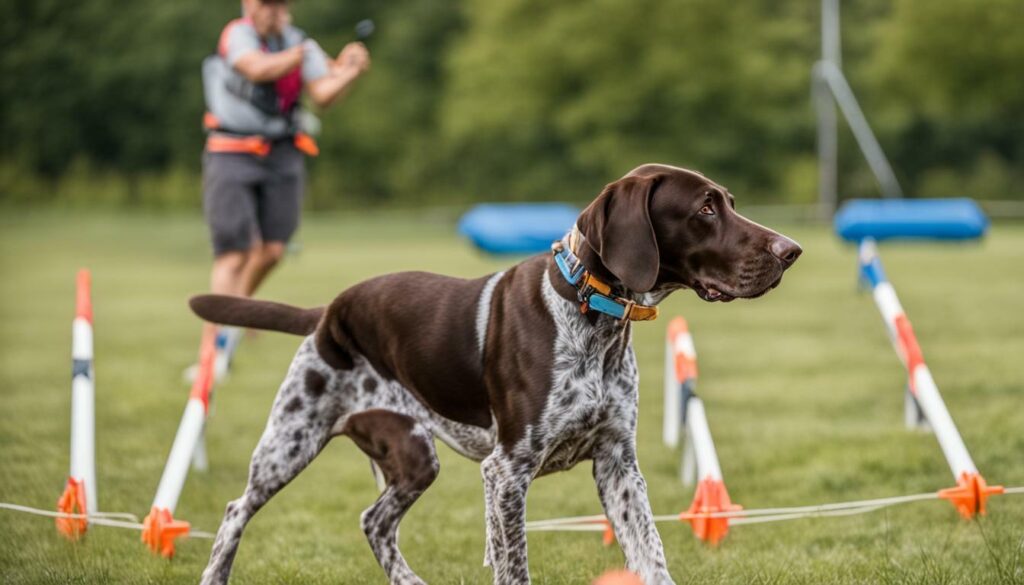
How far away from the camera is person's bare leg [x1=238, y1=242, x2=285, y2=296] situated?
27.3 feet

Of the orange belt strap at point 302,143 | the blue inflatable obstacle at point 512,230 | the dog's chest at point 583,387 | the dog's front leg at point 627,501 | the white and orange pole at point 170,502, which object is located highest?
the dog's chest at point 583,387

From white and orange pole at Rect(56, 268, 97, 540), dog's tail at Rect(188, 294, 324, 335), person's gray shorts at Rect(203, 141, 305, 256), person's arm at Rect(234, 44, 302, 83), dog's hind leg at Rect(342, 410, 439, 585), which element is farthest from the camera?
person's gray shorts at Rect(203, 141, 305, 256)

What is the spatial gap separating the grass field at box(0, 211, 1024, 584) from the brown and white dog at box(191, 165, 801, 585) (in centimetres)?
55

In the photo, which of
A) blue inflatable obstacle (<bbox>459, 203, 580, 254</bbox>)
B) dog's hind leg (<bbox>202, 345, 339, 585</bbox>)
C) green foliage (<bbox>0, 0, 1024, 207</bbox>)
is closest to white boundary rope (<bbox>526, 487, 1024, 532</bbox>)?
dog's hind leg (<bbox>202, 345, 339, 585</bbox>)

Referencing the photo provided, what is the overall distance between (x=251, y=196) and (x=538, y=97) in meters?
44.3

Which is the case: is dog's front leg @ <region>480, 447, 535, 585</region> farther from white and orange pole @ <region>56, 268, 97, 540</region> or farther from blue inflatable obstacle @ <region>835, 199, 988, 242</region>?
blue inflatable obstacle @ <region>835, 199, 988, 242</region>

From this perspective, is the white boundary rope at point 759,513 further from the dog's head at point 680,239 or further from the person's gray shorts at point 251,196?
the person's gray shorts at point 251,196

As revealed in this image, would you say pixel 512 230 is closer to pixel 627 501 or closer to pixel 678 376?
pixel 678 376

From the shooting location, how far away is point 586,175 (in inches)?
2090

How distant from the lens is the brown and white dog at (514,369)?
12.6 ft

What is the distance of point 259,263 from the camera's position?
27.5ft

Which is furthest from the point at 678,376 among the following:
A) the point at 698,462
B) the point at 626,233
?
the point at 626,233

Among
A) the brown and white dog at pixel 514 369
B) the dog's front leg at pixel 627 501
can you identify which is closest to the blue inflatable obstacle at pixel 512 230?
the brown and white dog at pixel 514 369

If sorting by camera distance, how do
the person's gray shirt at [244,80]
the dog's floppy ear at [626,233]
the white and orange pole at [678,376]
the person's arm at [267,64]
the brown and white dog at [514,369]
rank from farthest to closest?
the person's gray shirt at [244,80] < the person's arm at [267,64] < the white and orange pole at [678,376] < the brown and white dog at [514,369] < the dog's floppy ear at [626,233]
